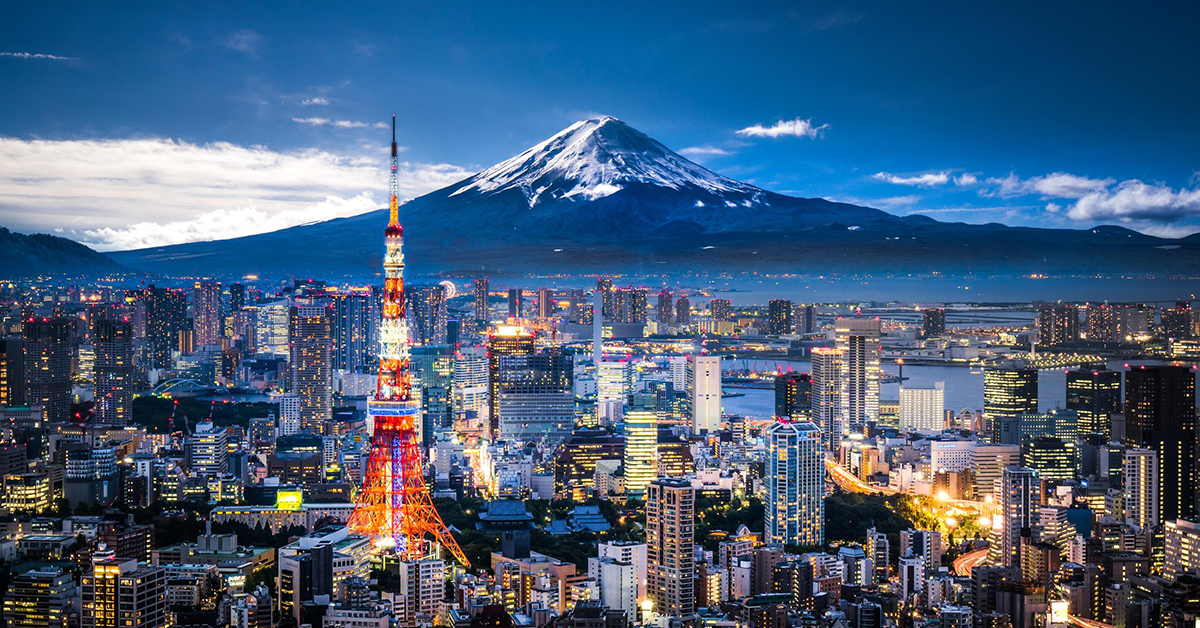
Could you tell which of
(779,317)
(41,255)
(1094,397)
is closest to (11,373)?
(41,255)

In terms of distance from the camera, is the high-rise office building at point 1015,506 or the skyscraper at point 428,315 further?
the skyscraper at point 428,315

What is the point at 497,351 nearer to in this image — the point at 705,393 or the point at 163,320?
the point at 705,393

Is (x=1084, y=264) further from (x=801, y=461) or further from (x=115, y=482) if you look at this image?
(x=115, y=482)

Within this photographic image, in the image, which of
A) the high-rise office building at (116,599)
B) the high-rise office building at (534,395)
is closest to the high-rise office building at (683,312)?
the high-rise office building at (534,395)

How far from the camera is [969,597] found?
27.0ft

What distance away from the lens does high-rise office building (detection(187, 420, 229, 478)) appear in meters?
13.9

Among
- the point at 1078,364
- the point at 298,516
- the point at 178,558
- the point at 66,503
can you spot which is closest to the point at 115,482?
the point at 66,503

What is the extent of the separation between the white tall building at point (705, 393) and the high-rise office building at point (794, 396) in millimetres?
944

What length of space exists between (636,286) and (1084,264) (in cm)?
834

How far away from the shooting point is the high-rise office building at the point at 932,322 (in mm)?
21903

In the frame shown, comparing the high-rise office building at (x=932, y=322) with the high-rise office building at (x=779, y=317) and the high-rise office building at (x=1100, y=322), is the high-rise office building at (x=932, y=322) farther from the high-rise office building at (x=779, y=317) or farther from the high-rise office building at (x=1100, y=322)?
the high-rise office building at (x=1100, y=322)

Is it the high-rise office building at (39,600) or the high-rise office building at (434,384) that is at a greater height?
the high-rise office building at (434,384)

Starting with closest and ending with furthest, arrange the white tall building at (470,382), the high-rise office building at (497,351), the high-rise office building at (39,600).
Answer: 1. the high-rise office building at (39,600)
2. the high-rise office building at (497,351)
3. the white tall building at (470,382)

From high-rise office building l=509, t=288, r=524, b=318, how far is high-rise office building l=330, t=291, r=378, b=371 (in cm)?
248
